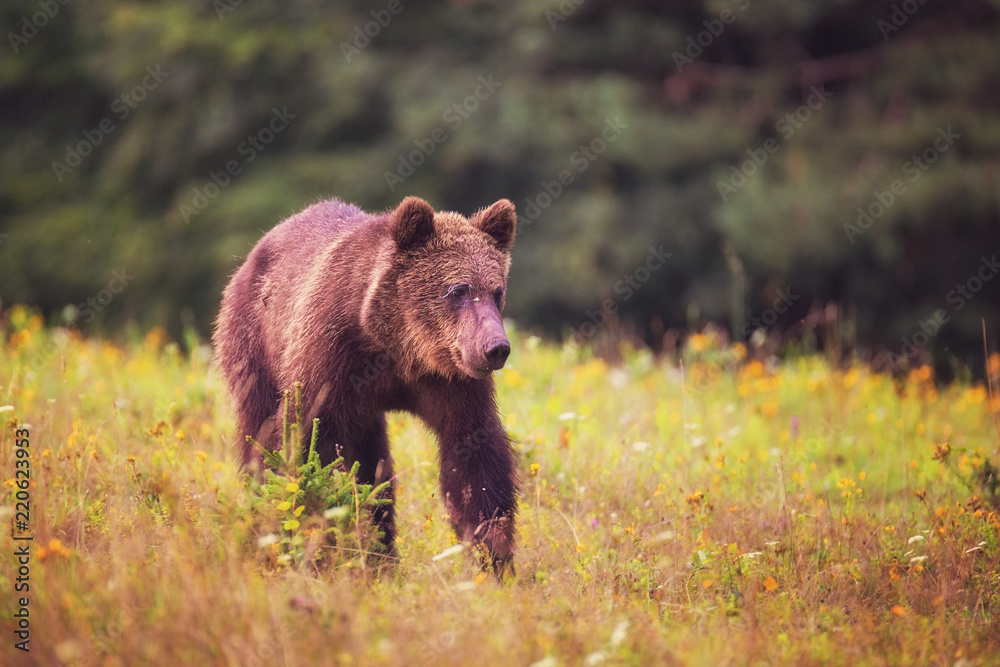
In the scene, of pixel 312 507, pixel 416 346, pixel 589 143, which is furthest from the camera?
pixel 589 143

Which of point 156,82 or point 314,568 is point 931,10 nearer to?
point 156,82

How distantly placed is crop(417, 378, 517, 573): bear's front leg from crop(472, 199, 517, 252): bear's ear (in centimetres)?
76

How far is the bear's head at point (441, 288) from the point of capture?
428 cm

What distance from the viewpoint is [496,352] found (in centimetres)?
407

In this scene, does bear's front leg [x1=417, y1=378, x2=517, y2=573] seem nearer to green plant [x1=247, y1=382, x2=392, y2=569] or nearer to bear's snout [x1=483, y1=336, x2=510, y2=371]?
bear's snout [x1=483, y1=336, x2=510, y2=371]

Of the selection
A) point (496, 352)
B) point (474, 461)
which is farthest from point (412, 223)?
point (474, 461)

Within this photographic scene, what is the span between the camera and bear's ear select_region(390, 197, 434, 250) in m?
4.39

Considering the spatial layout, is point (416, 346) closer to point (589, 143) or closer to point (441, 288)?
point (441, 288)

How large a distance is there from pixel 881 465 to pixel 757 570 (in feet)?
8.67

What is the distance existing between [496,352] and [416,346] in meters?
0.48

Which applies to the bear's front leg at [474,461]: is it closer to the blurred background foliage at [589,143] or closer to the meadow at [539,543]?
the meadow at [539,543]

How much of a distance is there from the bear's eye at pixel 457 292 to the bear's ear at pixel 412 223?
0.29 metres

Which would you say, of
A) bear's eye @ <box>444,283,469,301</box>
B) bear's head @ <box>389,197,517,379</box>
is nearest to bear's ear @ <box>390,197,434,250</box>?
bear's head @ <box>389,197,517,379</box>

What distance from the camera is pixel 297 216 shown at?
5355 millimetres
